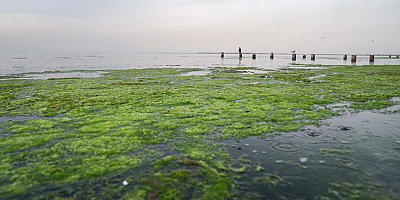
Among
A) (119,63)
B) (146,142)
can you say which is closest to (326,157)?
(146,142)

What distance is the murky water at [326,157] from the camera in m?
4.26

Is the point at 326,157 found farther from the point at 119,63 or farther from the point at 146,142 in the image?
the point at 119,63

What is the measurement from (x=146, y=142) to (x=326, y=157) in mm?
4052

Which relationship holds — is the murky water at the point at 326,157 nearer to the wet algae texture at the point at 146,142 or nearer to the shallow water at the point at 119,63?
the wet algae texture at the point at 146,142

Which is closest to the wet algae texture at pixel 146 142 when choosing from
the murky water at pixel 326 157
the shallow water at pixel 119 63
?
the murky water at pixel 326 157

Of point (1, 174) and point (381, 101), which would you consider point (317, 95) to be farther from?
point (1, 174)

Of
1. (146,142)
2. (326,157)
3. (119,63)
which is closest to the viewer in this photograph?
(326,157)

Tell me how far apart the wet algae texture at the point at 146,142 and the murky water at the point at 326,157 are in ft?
0.71

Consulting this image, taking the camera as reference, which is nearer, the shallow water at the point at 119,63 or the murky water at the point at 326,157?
the murky water at the point at 326,157

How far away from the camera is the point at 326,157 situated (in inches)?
213

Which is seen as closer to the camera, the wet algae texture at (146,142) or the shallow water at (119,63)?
the wet algae texture at (146,142)

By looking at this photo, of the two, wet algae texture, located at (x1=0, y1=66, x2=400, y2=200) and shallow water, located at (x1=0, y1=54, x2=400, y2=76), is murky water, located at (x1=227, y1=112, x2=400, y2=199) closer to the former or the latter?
wet algae texture, located at (x1=0, y1=66, x2=400, y2=200)

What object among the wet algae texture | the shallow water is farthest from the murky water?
the shallow water

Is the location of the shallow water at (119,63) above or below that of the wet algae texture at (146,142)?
above
